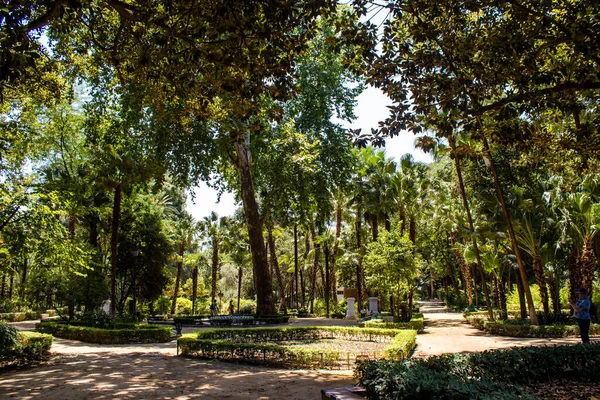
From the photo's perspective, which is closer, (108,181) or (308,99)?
(108,181)

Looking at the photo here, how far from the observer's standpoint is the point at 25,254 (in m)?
13.2

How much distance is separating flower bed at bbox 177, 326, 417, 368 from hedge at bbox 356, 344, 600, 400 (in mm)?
3071

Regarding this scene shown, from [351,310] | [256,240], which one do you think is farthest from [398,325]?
[351,310]

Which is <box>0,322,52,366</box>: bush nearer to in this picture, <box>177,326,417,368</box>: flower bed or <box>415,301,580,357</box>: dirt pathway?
<box>177,326,417,368</box>: flower bed

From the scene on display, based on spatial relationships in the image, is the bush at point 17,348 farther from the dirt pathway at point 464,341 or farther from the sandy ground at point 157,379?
the dirt pathway at point 464,341

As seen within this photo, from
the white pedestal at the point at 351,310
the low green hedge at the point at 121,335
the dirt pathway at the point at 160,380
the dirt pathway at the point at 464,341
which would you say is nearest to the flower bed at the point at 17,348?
the dirt pathway at the point at 160,380

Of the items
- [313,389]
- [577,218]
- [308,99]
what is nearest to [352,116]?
[308,99]

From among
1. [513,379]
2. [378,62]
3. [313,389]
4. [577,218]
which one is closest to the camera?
[513,379]

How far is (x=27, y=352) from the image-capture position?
12.4 m

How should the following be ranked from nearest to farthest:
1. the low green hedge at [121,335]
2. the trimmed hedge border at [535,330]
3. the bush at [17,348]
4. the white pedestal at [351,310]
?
the bush at [17,348]
the trimmed hedge border at [535,330]
the low green hedge at [121,335]
the white pedestal at [351,310]

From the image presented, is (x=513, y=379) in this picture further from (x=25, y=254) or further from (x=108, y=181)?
(x=108, y=181)

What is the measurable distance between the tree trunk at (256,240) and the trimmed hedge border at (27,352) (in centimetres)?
1250

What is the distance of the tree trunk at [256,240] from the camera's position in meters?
24.6

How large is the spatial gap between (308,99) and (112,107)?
11.3 m
